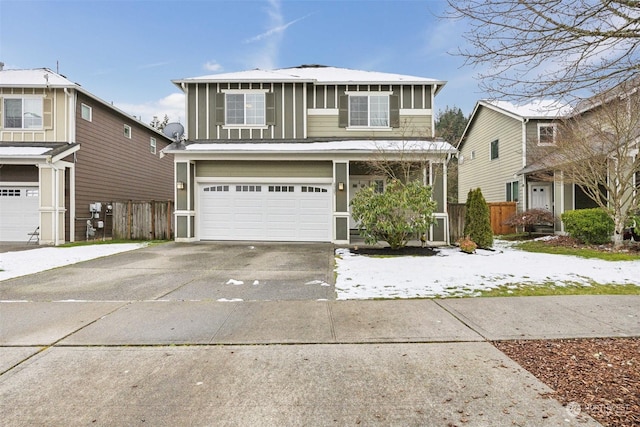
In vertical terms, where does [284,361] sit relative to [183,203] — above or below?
below

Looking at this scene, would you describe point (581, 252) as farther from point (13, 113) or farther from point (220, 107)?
point (13, 113)

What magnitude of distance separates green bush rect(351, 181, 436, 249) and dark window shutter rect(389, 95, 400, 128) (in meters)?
3.82

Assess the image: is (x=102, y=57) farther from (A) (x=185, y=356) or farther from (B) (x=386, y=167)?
(A) (x=185, y=356)

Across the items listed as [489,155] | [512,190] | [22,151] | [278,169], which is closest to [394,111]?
[278,169]

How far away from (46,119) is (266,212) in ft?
27.4

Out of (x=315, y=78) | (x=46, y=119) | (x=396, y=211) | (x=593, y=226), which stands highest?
(x=315, y=78)

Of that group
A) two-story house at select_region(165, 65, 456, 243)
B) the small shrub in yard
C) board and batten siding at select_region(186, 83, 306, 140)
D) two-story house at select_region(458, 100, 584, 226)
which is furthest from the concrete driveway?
two-story house at select_region(458, 100, 584, 226)

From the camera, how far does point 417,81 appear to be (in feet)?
39.9

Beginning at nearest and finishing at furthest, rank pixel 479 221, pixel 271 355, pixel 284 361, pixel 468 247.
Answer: pixel 284 361, pixel 271 355, pixel 468 247, pixel 479 221

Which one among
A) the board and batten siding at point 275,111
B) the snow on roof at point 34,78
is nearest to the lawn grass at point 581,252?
the board and batten siding at point 275,111

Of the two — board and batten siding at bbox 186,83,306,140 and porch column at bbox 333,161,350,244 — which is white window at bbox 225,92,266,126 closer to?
board and batten siding at bbox 186,83,306,140

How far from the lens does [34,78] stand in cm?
1211

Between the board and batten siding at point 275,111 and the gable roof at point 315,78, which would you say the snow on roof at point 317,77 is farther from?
the board and batten siding at point 275,111

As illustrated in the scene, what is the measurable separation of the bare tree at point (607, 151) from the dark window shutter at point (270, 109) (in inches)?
365
